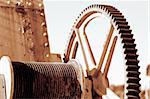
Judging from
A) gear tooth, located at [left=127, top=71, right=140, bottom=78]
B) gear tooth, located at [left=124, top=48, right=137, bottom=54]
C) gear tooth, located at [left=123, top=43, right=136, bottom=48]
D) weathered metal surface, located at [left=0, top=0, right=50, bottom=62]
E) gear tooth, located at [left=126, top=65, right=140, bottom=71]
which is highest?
weathered metal surface, located at [left=0, top=0, right=50, bottom=62]

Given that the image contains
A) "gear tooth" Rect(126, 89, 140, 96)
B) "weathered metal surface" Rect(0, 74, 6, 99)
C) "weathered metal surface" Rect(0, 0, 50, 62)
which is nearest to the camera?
"gear tooth" Rect(126, 89, 140, 96)

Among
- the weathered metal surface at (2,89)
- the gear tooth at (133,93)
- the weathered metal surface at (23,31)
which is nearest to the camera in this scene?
the gear tooth at (133,93)

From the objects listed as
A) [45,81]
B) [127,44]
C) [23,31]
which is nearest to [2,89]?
[45,81]

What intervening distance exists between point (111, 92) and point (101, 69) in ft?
0.45

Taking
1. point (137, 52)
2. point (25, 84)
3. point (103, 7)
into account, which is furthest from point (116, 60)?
point (25, 84)

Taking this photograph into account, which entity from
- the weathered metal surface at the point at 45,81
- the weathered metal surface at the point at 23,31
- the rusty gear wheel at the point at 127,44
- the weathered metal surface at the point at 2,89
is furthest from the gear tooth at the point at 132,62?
the weathered metal surface at the point at 23,31

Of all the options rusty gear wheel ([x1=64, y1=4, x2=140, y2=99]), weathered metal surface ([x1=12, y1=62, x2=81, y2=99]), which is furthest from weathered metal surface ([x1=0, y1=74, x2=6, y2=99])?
rusty gear wheel ([x1=64, y1=4, x2=140, y2=99])

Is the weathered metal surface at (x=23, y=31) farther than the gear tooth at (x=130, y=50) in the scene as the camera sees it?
Yes

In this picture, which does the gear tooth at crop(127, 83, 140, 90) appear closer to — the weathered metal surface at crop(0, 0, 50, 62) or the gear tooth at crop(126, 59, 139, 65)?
the gear tooth at crop(126, 59, 139, 65)

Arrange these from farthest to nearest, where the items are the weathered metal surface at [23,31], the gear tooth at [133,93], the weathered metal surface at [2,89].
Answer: the weathered metal surface at [23,31]
the weathered metal surface at [2,89]
the gear tooth at [133,93]

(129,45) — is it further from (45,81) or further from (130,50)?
(45,81)

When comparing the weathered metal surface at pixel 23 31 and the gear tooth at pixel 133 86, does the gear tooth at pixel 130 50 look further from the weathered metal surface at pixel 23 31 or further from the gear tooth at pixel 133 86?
the weathered metal surface at pixel 23 31

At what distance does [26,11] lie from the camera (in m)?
2.84

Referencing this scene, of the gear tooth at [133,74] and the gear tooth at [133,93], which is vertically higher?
the gear tooth at [133,74]
